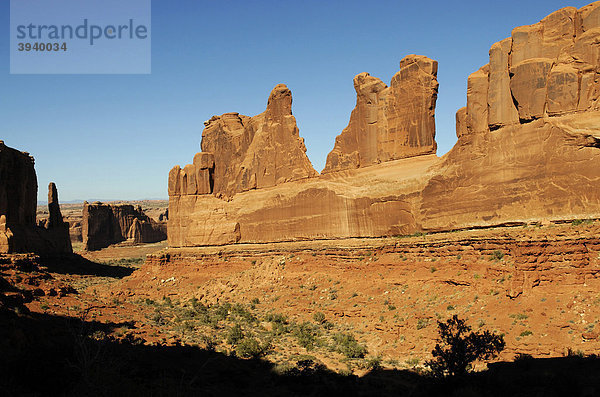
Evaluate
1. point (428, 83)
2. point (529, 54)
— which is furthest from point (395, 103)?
point (529, 54)

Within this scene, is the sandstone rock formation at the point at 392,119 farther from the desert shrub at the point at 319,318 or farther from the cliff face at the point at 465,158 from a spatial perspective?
the desert shrub at the point at 319,318

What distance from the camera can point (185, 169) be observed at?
39.2 metres

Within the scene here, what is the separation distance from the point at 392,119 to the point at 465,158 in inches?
199

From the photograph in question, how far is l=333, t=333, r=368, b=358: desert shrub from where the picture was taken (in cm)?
1856

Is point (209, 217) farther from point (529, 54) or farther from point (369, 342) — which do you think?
point (529, 54)

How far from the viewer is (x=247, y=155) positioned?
35.5m

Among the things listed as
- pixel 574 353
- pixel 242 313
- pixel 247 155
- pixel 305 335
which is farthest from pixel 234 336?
pixel 247 155

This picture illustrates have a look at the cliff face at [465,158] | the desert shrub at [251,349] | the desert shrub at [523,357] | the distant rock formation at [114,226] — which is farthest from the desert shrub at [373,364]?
the distant rock formation at [114,226]

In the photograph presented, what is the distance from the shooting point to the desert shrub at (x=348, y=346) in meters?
18.6

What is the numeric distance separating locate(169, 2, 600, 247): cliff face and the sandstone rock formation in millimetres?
53

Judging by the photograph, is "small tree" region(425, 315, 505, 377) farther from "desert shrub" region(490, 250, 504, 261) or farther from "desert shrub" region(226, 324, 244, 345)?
"desert shrub" region(226, 324, 244, 345)

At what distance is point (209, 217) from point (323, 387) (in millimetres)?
23431

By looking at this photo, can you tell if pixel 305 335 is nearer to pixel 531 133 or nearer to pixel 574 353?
pixel 574 353

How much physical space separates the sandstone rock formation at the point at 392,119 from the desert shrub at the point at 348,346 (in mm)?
9686
